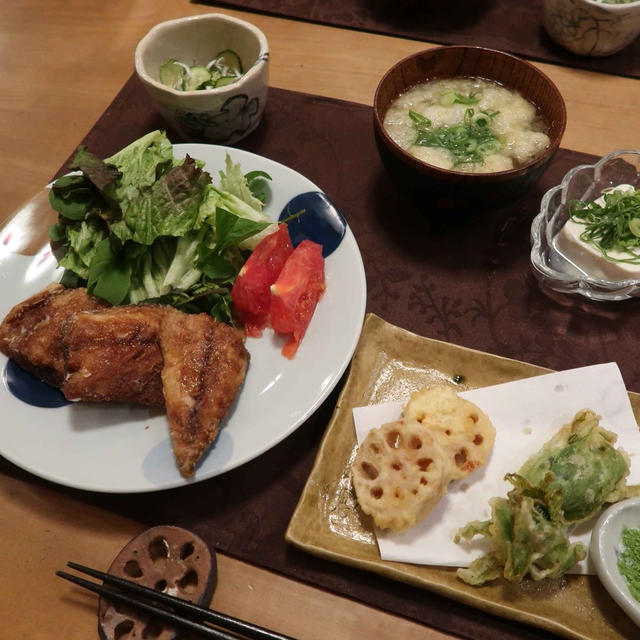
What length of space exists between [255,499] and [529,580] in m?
0.83

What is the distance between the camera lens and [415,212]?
2.34 m

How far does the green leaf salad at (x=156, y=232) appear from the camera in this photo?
1.95 m

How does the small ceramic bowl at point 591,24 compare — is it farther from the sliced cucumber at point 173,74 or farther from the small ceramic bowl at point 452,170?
the sliced cucumber at point 173,74

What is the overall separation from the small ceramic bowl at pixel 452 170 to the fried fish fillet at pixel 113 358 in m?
1.03

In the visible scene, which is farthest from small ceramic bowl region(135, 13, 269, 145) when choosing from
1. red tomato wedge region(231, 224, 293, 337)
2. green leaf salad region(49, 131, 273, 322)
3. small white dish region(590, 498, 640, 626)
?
small white dish region(590, 498, 640, 626)

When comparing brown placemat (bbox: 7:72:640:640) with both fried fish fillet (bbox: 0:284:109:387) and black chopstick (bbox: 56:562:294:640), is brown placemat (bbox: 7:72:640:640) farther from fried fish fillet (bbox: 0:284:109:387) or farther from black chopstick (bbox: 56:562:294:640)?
fried fish fillet (bbox: 0:284:109:387)

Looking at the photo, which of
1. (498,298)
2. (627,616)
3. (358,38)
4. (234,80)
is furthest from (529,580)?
(358,38)

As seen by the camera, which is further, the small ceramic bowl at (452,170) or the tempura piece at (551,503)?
the small ceramic bowl at (452,170)

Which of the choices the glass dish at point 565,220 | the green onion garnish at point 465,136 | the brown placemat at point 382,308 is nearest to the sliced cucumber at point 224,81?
the brown placemat at point 382,308

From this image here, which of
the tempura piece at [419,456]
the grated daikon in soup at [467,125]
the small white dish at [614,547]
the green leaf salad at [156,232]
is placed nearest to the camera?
the small white dish at [614,547]

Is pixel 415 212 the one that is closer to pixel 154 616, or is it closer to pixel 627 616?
pixel 627 616

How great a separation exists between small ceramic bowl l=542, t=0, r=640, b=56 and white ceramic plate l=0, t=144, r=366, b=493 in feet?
5.66

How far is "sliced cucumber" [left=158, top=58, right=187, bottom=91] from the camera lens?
241 cm

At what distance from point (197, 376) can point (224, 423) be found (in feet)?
0.57
